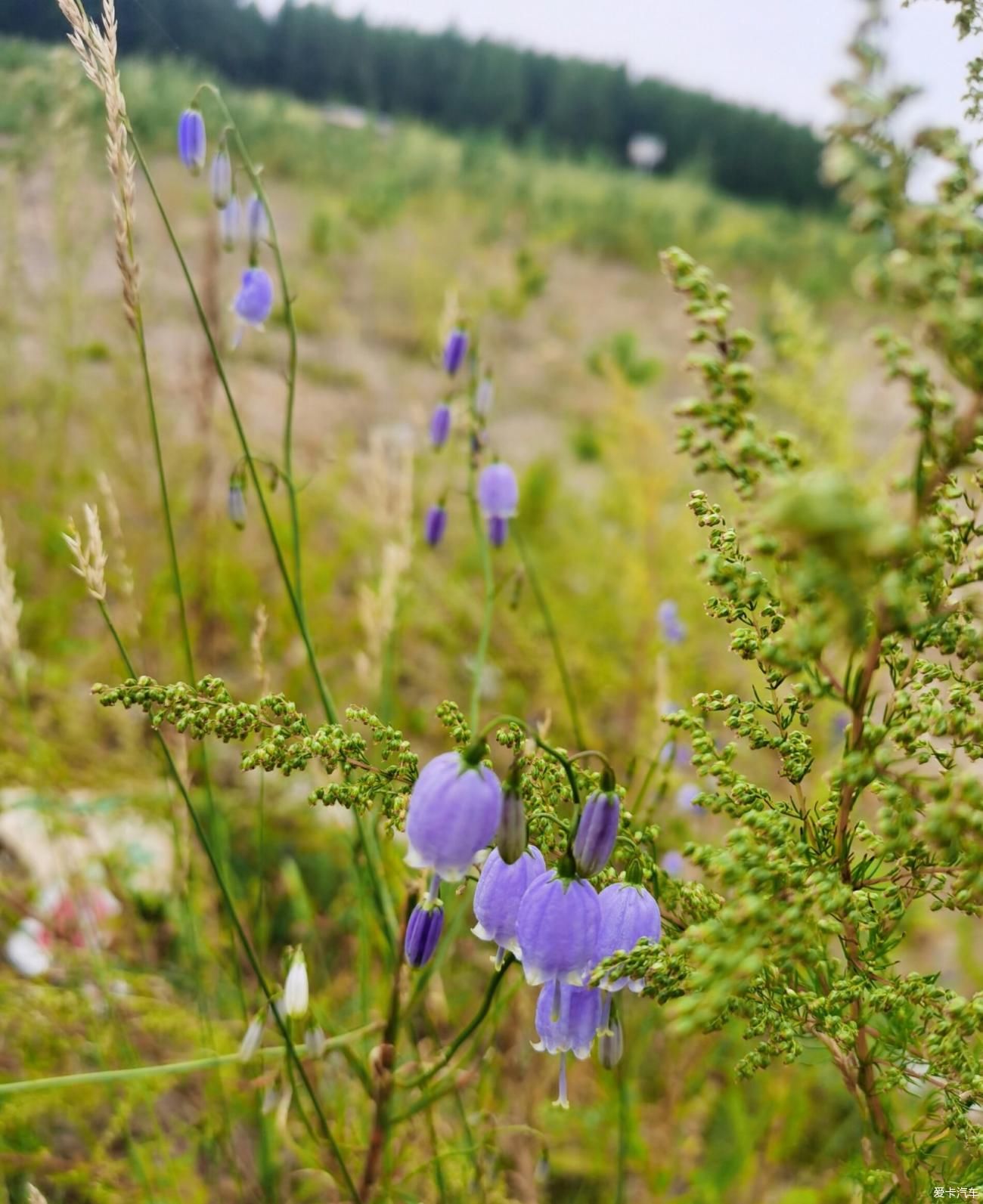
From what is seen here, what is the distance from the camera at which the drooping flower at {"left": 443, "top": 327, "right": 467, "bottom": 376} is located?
199 cm

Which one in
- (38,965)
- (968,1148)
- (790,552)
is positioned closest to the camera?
(790,552)

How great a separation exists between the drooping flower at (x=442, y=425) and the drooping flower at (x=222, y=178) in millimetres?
592

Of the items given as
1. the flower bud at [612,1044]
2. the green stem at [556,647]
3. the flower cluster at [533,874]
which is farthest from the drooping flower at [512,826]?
the green stem at [556,647]

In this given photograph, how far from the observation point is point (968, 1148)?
0.84 m

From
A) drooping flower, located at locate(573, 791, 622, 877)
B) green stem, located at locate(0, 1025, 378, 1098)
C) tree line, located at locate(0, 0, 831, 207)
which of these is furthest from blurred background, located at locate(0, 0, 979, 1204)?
tree line, located at locate(0, 0, 831, 207)

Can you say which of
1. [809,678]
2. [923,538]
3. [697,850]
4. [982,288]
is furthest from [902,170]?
[697,850]

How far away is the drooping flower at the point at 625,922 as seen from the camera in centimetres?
83

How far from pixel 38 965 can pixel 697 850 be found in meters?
1.89

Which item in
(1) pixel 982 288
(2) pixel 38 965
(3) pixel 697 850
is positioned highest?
(1) pixel 982 288

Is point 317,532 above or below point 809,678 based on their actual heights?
→ below

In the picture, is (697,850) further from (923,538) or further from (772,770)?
(772,770)

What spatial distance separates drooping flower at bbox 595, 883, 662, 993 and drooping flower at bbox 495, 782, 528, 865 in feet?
0.38

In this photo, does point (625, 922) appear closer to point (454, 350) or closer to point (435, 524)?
point (435, 524)

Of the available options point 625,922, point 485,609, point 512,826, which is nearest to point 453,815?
point 512,826
